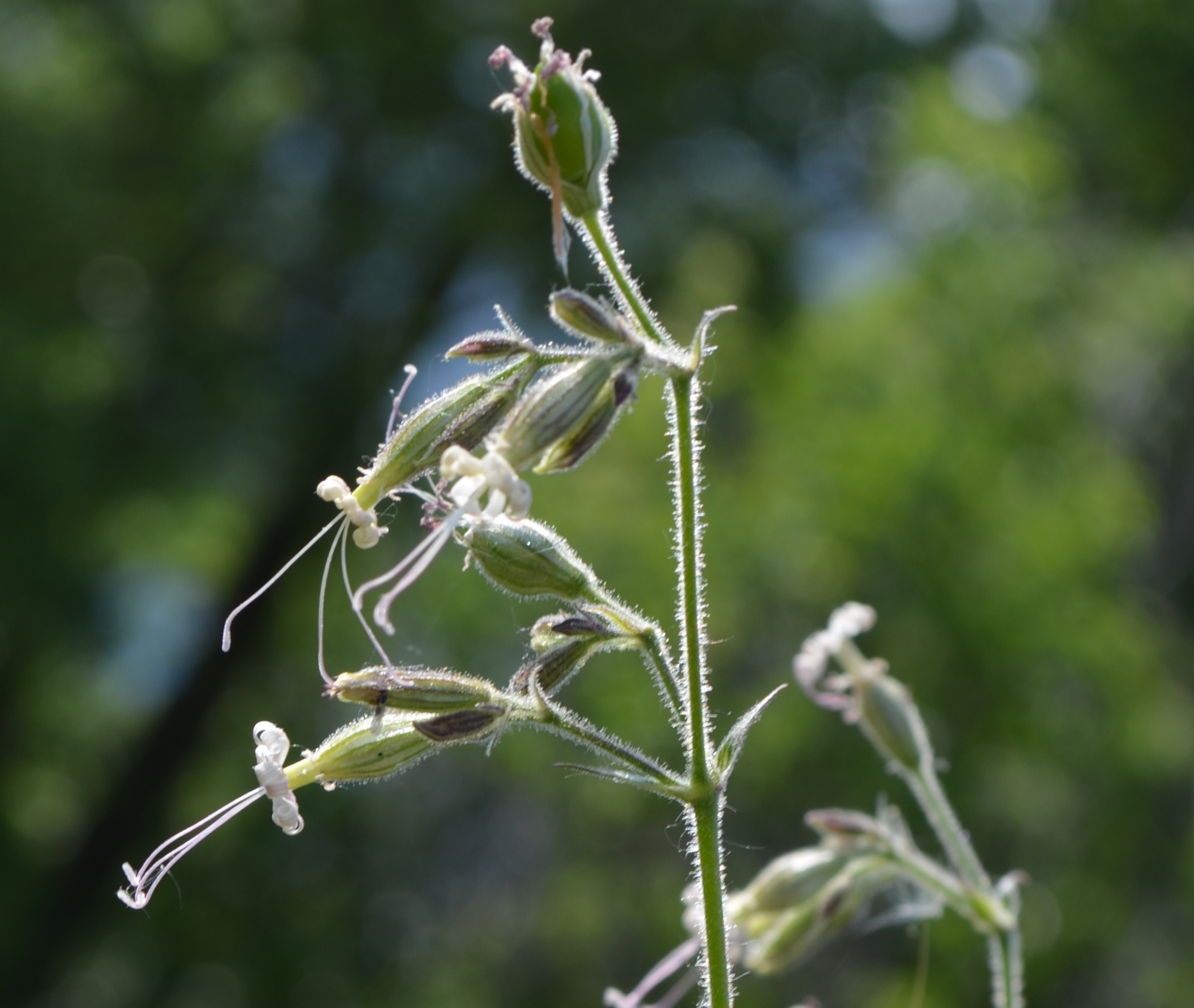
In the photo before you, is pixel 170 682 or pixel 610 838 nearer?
pixel 610 838

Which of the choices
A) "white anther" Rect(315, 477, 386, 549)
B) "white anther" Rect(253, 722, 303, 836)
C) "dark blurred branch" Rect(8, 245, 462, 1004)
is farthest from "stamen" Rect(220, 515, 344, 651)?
"dark blurred branch" Rect(8, 245, 462, 1004)

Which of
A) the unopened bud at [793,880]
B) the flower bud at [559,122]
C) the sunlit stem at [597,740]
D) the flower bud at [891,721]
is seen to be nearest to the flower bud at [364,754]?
the sunlit stem at [597,740]

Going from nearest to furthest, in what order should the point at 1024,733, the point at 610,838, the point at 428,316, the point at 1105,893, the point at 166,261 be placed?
the point at 1024,733
the point at 1105,893
the point at 610,838
the point at 166,261
the point at 428,316

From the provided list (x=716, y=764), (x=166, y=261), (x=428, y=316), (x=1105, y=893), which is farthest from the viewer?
(x=428, y=316)

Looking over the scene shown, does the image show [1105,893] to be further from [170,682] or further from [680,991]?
[680,991]

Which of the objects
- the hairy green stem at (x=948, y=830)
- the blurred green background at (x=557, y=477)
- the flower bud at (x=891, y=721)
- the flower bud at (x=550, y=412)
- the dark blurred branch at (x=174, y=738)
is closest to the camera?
the flower bud at (x=550, y=412)

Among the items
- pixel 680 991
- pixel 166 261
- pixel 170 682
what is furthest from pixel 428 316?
pixel 680 991

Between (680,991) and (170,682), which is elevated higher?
(170,682)

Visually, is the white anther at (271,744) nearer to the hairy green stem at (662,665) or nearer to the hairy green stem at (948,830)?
the hairy green stem at (662,665)
